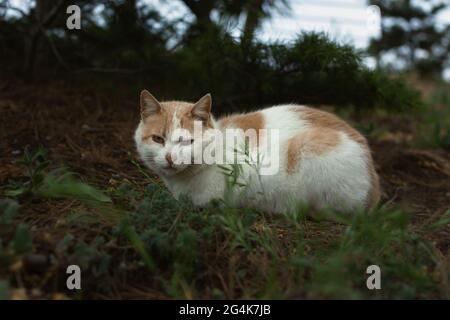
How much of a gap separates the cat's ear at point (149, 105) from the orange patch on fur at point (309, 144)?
2.67 feet

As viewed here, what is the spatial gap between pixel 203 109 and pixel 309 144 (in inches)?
25.4

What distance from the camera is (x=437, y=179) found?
3.94m

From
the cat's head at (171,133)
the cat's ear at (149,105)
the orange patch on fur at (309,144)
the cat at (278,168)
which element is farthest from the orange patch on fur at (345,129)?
the cat's ear at (149,105)

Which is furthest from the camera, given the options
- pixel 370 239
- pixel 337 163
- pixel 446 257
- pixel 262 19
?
pixel 262 19

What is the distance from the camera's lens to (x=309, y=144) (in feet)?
9.14

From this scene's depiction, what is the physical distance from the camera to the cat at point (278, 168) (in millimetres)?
2721

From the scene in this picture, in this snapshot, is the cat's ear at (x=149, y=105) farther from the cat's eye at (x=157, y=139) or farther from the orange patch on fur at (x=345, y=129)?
the orange patch on fur at (x=345, y=129)

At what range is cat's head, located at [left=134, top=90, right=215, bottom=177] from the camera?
260 cm

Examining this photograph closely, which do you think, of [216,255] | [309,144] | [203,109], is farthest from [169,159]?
[309,144]

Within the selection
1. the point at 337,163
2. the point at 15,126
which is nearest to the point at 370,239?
the point at 337,163

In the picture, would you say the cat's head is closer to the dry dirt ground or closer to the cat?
Result: the cat

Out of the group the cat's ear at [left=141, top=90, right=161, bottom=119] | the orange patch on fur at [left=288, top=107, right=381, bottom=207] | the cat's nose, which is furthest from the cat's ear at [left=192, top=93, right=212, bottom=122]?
the orange patch on fur at [left=288, top=107, right=381, bottom=207]
